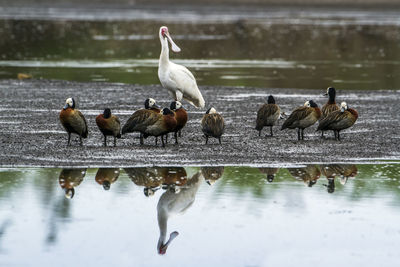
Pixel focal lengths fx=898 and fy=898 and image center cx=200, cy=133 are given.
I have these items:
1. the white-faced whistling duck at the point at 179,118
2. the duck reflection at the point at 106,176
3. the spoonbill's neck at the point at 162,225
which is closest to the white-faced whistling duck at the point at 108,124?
the white-faced whistling duck at the point at 179,118

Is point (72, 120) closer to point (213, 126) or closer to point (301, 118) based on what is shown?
point (213, 126)

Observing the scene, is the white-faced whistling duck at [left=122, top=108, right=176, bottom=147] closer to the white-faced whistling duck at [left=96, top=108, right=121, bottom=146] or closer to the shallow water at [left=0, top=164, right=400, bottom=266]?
the white-faced whistling duck at [left=96, top=108, right=121, bottom=146]

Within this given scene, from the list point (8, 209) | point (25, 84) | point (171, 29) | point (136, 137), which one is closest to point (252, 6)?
point (171, 29)

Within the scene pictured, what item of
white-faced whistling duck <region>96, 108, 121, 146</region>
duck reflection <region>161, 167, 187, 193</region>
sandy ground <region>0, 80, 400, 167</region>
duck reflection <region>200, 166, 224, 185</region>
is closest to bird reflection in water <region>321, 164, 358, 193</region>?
sandy ground <region>0, 80, 400, 167</region>

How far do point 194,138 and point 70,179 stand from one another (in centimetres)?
359

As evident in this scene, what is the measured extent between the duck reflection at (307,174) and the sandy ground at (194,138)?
40cm

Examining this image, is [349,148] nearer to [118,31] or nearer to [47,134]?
[47,134]

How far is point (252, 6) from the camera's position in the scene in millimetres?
75000

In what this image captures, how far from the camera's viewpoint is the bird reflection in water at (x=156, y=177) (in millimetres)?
10368

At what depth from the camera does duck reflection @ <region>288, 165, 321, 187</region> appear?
1077 centimetres

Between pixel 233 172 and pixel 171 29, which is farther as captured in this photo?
pixel 171 29

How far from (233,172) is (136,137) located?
3.16 m

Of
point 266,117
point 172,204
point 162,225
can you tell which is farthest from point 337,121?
point 162,225

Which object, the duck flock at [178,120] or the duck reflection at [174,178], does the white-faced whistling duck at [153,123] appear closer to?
the duck flock at [178,120]
